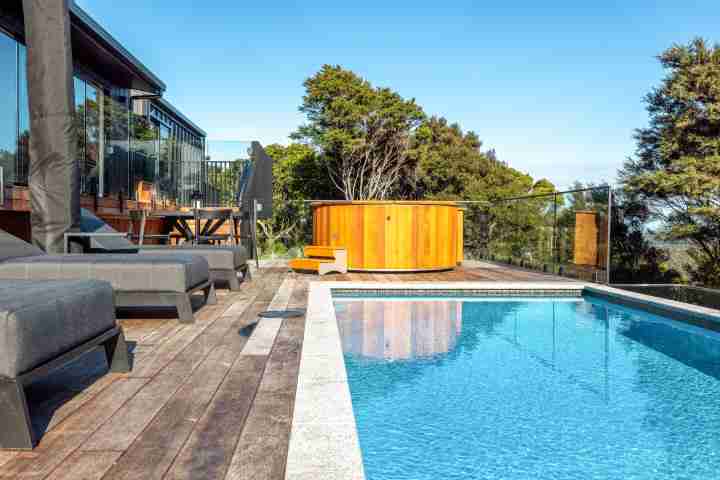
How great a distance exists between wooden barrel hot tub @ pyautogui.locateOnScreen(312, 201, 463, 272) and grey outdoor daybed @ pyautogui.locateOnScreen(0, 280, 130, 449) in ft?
18.6

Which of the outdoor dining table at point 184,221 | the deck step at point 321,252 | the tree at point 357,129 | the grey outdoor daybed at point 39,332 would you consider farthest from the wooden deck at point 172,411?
the tree at point 357,129

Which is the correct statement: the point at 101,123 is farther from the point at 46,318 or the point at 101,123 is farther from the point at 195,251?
the point at 46,318

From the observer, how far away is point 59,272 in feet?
10.6

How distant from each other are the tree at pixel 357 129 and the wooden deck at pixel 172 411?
22084 millimetres

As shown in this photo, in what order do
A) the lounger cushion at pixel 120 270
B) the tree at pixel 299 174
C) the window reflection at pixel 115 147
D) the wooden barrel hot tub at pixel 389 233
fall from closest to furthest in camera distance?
the lounger cushion at pixel 120 270
the wooden barrel hot tub at pixel 389 233
the window reflection at pixel 115 147
the tree at pixel 299 174

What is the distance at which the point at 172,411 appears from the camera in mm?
1899

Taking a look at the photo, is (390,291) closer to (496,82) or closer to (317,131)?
(496,82)

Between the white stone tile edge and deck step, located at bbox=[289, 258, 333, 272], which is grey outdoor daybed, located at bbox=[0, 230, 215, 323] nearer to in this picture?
the white stone tile edge

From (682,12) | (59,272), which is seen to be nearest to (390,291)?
(59,272)

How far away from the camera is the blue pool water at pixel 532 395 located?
2.24 m

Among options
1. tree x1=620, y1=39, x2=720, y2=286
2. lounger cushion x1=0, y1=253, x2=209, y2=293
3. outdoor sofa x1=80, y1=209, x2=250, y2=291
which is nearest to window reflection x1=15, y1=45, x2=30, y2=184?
outdoor sofa x1=80, y1=209, x2=250, y2=291

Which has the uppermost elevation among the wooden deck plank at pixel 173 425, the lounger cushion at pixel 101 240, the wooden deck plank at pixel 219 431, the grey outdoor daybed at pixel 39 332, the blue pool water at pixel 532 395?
the lounger cushion at pixel 101 240

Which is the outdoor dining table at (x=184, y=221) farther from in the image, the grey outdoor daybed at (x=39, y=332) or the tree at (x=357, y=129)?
the tree at (x=357, y=129)

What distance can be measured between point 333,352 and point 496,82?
18.7 m
